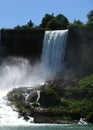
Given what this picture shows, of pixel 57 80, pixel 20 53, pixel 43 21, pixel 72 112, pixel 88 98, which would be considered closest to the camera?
pixel 72 112

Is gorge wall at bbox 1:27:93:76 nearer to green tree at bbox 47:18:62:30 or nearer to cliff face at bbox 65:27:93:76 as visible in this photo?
cliff face at bbox 65:27:93:76

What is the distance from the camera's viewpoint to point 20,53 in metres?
151

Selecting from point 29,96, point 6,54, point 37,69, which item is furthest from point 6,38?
point 29,96

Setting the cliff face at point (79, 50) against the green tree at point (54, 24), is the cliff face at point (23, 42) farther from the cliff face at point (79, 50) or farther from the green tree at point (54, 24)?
the green tree at point (54, 24)

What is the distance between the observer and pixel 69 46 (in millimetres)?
144125

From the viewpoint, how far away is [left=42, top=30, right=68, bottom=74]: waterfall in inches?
5561

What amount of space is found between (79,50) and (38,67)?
34.8 feet

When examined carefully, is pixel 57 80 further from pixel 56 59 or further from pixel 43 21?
pixel 43 21

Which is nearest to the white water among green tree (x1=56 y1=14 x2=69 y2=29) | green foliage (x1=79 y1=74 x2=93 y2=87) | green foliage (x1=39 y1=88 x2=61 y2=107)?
green foliage (x1=79 y1=74 x2=93 y2=87)

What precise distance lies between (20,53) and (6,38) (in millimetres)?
6281

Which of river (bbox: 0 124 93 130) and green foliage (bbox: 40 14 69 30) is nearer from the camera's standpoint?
river (bbox: 0 124 93 130)

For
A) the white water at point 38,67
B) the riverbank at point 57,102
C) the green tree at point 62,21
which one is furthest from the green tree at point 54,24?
the riverbank at point 57,102

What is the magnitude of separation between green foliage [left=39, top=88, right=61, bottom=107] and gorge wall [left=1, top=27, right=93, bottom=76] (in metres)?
27.9

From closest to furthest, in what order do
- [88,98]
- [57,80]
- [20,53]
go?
[88,98] < [57,80] < [20,53]
